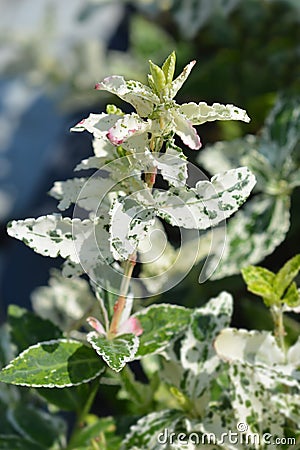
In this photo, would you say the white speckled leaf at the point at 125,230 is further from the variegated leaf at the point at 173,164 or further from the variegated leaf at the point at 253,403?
the variegated leaf at the point at 253,403

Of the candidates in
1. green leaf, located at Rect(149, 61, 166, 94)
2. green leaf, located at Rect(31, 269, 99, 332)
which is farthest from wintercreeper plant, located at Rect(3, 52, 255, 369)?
green leaf, located at Rect(31, 269, 99, 332)

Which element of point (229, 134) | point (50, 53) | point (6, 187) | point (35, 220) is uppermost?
point (50, 53)

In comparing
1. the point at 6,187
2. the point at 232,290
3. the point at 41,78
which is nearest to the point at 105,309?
the point at 232,290

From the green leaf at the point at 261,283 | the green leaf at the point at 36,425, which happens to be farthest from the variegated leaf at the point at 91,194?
the green leaf at the point at 36,425

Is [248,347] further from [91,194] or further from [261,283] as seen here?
[91,194]

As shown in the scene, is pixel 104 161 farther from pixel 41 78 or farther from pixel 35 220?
pixel 41 78

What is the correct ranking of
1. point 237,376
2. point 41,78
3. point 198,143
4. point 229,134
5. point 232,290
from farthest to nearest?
point 41,78, point 229,134, point 232,290, point 237,376, point 198,143

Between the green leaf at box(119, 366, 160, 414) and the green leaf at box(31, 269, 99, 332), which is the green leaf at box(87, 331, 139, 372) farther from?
the green leaf at box(31, 269, 99, 332)

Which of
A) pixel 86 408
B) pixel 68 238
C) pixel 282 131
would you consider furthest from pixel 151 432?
pixel 282 131
